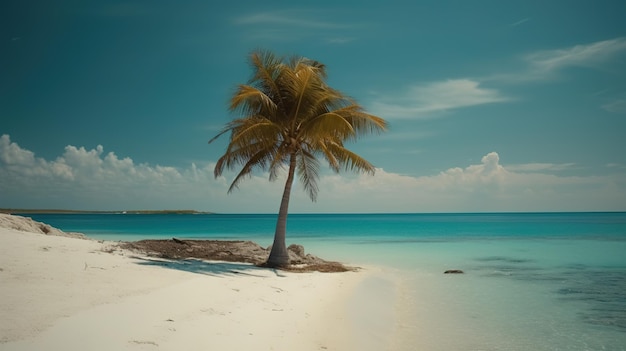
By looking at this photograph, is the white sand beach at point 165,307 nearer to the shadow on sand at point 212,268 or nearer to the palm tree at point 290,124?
the shadow on sand at point 212,268

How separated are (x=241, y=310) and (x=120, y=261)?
504 cm

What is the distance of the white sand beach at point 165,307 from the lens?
521 centimetres

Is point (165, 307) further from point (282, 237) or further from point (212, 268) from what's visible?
point (282, 237)

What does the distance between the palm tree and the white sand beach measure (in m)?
4.14

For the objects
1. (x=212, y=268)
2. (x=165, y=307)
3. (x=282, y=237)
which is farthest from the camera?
(x=282, y=237)

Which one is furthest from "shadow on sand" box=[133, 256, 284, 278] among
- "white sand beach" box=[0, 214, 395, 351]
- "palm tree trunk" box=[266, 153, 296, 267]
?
"palm tree trunk" box=[266, 153, 296, 267]

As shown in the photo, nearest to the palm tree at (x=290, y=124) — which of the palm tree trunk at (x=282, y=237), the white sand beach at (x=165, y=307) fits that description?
the palm tree trunk at (x=282, y=237)

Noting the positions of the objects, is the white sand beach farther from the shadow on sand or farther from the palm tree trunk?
the palm tree trunk

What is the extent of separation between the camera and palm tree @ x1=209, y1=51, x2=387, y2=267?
13.9 meters

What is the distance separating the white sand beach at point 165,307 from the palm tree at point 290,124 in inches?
163

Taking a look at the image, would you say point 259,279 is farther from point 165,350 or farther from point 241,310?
point 165,350

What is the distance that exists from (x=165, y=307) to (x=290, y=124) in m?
8.76

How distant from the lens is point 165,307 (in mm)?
6730

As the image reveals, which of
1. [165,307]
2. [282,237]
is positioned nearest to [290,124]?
[282,237]
